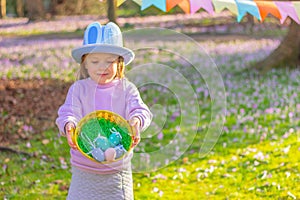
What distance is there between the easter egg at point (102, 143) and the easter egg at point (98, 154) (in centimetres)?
2

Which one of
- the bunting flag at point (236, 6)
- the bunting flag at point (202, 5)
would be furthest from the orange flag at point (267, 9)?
the bunting flag at point (202, 5)

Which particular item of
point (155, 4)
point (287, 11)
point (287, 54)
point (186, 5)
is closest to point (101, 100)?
point (155, 4)

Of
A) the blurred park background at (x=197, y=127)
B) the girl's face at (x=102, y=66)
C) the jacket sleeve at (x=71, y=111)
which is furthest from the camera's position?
the blurred park background at (x=197, y=127)

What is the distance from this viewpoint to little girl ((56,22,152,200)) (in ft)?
11.8

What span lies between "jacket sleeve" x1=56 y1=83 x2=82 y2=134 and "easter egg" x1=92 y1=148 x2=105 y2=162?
0.23 metres

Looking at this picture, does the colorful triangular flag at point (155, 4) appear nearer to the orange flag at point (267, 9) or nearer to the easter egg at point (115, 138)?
the orange flag at point (267, 9)

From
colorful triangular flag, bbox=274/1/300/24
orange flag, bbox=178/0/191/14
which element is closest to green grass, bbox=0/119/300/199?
colorful triangular flag, bbox=274/1/300/24

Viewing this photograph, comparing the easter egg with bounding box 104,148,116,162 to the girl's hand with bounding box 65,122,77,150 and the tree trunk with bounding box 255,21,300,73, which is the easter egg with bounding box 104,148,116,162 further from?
the tree trunk with bounding box 255,21,300,73

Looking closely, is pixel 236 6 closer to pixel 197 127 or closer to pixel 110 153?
pixel 197 127

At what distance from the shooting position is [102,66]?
364 centimetres

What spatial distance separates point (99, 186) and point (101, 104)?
513mm

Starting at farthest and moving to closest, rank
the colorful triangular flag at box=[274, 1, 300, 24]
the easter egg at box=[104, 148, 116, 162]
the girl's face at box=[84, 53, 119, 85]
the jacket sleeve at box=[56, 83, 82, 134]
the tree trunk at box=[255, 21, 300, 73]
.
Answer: the tree trunk at box=[255, 21, 300, 73], the colorful triangular flag at box=[274, 1, 300, 24], the girl's face at box=[84, 53, 119, 85], the jacket sleeve at box=[56, 83, 82, 134], the easter egg at box=[104, 148, 116, 162]

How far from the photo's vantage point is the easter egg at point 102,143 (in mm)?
3414

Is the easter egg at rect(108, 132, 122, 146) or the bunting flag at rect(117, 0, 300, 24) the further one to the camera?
the bunting flag at rect(117, 0, 300, 24)
